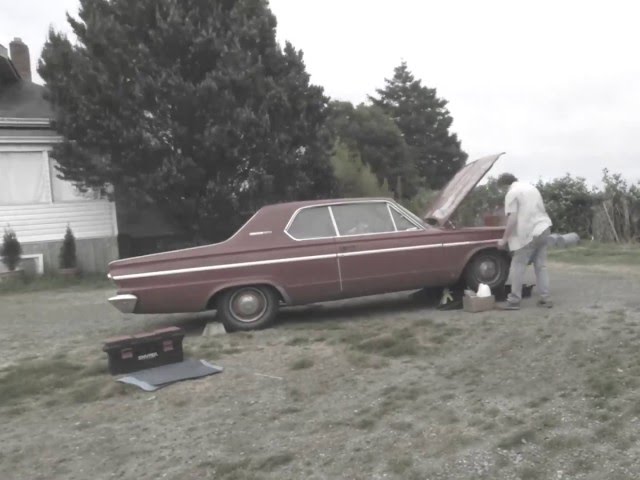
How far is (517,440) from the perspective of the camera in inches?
150

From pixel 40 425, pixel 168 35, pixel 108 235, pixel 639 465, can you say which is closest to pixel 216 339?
pixel 40 425

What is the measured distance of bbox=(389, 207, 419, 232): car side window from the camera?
802cm

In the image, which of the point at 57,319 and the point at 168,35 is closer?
the point at 57,319

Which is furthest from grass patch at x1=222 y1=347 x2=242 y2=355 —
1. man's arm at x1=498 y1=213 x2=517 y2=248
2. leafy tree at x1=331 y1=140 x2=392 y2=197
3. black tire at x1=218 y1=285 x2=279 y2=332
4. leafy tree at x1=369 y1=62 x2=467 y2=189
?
leafy tree at x1=369 y1=62 x2=467 y2=189

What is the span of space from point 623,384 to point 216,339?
4.03 metres

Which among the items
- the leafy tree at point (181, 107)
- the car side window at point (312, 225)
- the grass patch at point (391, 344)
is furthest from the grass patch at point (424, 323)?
the leafy tree at point (181, 107)

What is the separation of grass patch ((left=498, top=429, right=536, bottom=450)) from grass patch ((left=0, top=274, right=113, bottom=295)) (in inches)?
437

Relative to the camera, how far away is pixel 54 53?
48.0ft

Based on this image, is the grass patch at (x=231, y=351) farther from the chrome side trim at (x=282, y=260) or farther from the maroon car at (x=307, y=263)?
the chrome side trim at (x=282, y=260)

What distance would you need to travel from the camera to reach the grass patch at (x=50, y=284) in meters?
13.7

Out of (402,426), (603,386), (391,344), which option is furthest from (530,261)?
(402,426)

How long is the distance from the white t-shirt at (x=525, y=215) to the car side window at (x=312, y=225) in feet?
6.57

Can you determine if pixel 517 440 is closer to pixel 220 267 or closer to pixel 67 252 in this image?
pixel 220 267

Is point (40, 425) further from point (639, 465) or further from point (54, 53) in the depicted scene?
point (54, 53)
